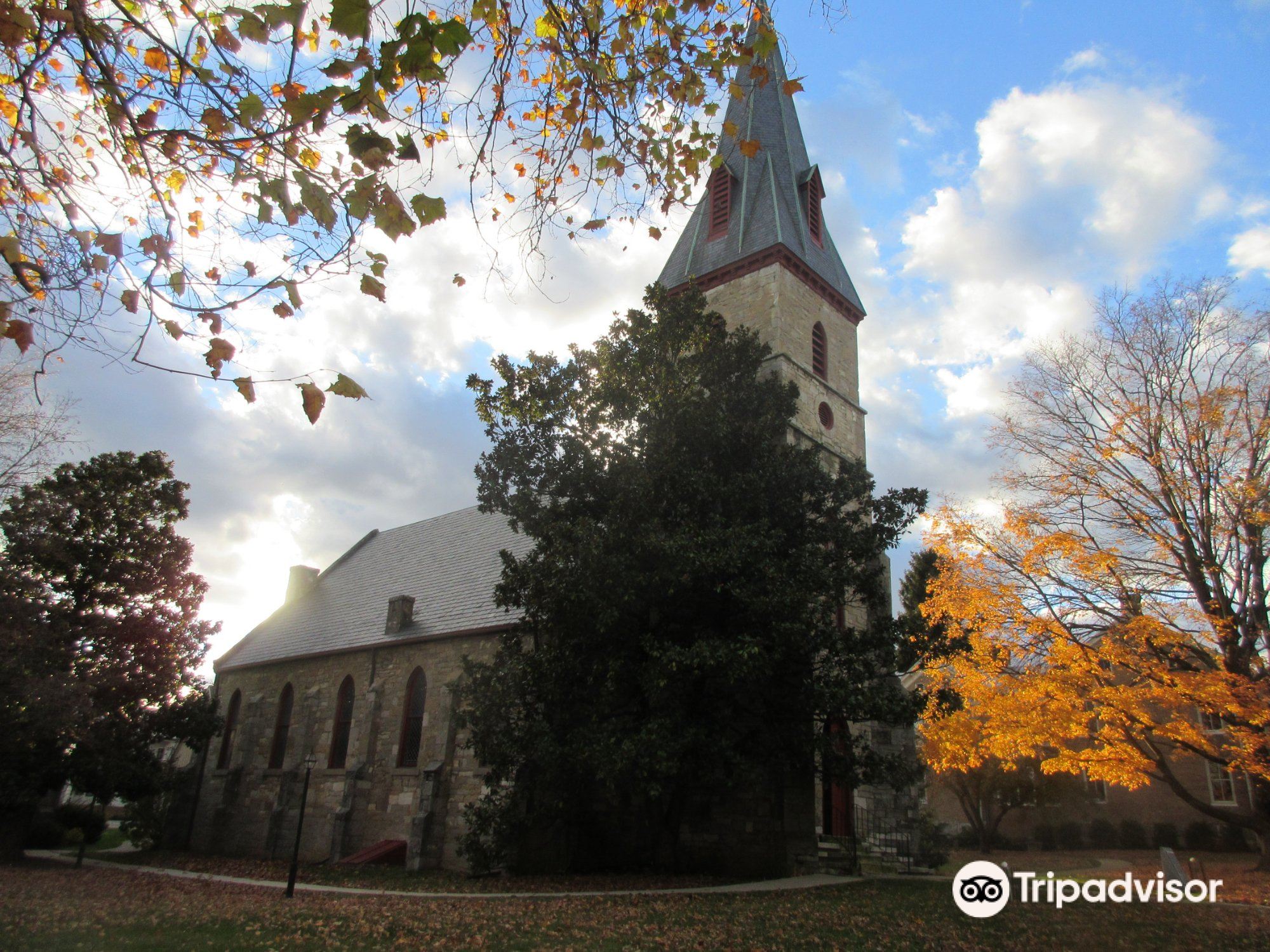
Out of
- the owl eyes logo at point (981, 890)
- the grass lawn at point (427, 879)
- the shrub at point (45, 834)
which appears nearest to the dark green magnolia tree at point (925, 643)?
the owl eyes logo at point (981, 890)

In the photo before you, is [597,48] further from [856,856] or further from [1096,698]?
[856,856]

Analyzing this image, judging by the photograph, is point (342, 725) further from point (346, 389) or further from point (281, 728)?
point (346, 389)

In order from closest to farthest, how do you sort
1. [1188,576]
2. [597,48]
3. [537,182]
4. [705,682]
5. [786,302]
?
[597,48] → [537,182] → [705,682] → [1188,576] → [786,302]

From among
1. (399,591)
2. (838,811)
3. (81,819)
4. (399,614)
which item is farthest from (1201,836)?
(81,819)

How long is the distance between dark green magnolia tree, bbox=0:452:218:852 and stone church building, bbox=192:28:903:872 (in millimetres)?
3160

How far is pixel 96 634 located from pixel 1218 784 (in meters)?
35.9

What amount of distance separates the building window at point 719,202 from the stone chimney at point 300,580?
2137cm

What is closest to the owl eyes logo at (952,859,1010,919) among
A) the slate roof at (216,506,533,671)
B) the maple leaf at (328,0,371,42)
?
the slate roof at (216,506,533,671)

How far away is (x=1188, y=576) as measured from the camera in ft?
51.0

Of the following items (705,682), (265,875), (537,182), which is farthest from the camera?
(265,875)

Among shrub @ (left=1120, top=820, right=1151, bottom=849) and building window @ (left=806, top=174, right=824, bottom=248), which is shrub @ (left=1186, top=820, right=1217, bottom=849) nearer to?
shrub @ (left=1120, top=820, right=1151, bottom=849)

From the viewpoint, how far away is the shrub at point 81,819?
28891 millimetres

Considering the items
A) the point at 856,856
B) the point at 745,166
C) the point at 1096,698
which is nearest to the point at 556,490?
the point at 856,856

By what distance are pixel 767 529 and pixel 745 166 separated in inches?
631
